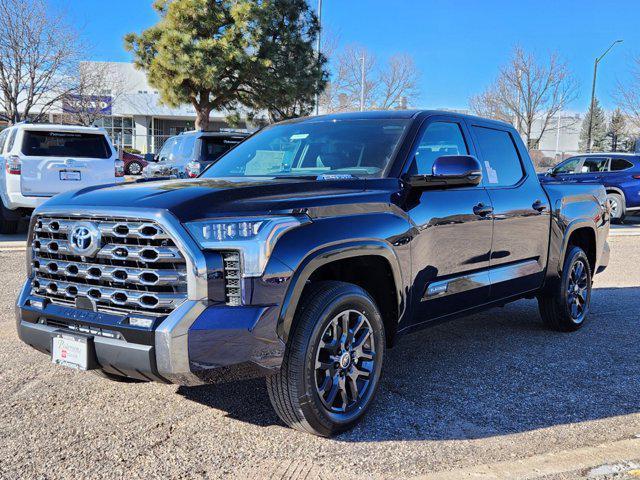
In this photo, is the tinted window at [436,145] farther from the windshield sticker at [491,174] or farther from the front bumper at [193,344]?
the front bumper at [193,344]

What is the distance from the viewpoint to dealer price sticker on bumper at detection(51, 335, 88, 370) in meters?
3.07

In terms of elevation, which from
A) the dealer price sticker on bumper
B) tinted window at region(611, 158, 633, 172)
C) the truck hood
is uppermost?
tinted window at region(611, 158, 633, 172)

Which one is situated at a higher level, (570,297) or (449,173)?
(449,173)

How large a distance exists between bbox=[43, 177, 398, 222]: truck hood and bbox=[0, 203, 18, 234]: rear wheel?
818cm

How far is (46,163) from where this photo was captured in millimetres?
10312

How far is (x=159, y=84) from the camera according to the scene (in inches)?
928

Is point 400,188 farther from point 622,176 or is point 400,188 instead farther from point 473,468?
point 622,176

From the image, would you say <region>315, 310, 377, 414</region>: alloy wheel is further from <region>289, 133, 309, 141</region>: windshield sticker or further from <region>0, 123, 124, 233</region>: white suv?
<region>0, 123, 124, 233</region>: white suv

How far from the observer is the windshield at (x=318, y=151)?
417 cm

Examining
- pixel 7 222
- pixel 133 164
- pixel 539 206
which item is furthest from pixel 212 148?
pixel 133 164

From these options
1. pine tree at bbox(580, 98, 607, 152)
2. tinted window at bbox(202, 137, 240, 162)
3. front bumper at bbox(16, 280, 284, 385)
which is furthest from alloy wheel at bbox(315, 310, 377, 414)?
pine tree at bbox(580, 98, 607, 152)

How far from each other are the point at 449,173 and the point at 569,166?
15.1 m

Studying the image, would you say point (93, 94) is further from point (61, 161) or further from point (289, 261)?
point (289, 261)

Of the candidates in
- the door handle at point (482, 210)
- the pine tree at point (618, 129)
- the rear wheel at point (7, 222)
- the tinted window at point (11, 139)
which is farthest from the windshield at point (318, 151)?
the pine tree at point (618, 129)
